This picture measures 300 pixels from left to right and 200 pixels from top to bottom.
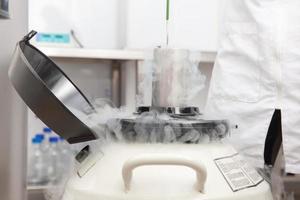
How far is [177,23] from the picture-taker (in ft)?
5.73

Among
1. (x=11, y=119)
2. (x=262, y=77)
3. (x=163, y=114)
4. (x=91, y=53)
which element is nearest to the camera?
(x=163, y=114)

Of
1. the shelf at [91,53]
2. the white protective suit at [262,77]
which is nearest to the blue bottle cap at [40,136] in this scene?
the shelf at [91,53]

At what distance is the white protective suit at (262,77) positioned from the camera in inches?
47.2

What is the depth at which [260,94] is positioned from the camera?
4.07 feet

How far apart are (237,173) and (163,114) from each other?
0.16 m

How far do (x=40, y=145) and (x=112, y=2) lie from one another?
0.79 m

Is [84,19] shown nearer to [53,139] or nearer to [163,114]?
[53,139]

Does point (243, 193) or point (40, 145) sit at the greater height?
point (243, 193)

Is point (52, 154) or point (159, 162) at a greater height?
point (159, 162)

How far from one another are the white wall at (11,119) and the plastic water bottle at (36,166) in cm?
80

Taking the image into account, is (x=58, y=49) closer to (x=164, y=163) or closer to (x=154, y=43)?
(x=154, y=43)

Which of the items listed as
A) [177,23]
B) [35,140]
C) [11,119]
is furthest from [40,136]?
[11,119]

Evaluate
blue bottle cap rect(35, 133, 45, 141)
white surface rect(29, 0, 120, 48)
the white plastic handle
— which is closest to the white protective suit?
the white plastic handle

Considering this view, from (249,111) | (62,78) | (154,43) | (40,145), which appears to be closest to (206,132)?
(62,78)
